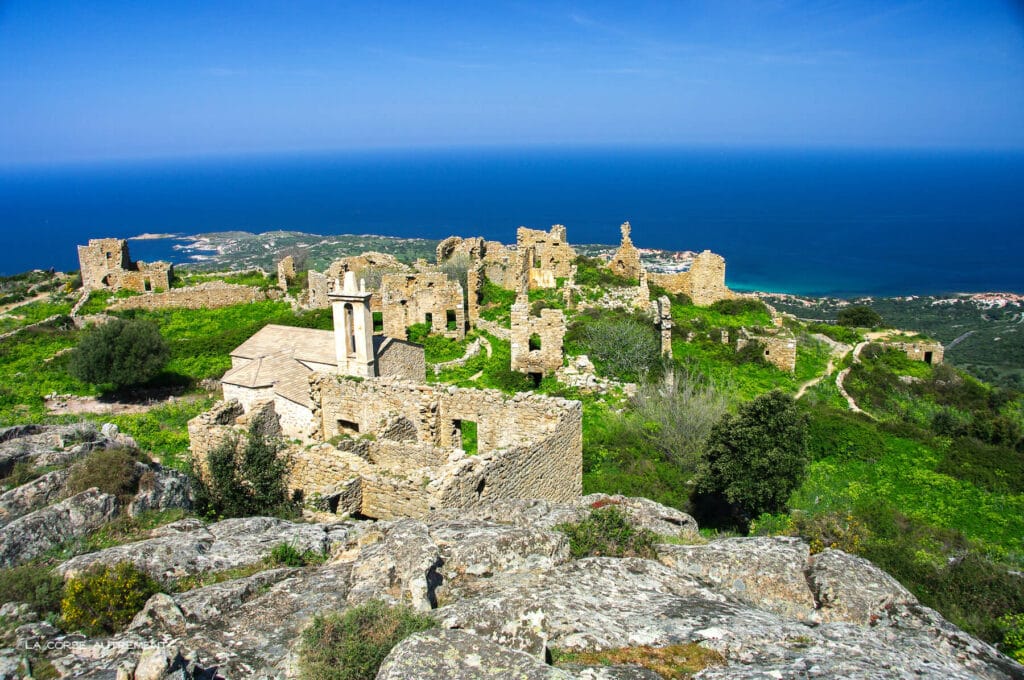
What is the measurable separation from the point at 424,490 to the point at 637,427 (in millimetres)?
8628

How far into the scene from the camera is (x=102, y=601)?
663 cm

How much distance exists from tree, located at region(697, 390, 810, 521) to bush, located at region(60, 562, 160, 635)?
1096 cm

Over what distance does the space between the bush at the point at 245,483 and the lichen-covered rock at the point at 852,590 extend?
8.45m

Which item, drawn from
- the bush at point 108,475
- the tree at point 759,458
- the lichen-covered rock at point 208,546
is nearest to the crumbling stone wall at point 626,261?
the tree at point 759,458

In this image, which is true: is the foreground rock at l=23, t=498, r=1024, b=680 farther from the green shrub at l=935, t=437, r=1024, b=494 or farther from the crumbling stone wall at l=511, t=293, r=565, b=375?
the crumbling stone wall at l=511, t=293, r=565, b=375

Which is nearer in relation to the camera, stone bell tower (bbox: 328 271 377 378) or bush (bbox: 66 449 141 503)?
bush (bbox: 66 449 141 503)

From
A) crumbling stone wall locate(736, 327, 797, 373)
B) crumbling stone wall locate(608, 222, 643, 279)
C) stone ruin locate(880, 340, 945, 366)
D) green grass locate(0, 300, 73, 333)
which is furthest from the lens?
crumbling stone wall locate(608, 222, 643, 279)

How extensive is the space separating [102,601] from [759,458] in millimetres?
11624

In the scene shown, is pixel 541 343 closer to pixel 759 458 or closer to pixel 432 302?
pixel 432 302

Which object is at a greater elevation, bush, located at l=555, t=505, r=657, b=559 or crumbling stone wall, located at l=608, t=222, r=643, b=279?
crumbling stone wall, located at l=608, t=222, r=643, b=279

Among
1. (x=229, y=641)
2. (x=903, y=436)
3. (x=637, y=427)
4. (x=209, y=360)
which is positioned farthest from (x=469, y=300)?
(x=229, y=641)

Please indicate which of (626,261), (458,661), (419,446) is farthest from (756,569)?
(626,261)

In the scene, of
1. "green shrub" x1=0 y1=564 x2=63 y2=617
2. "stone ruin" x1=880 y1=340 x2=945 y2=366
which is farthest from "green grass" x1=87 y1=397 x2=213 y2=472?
"stone ruin" x1=880 y1=340 x2=945 y2=366

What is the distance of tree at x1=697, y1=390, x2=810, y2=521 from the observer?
44.2 feet
